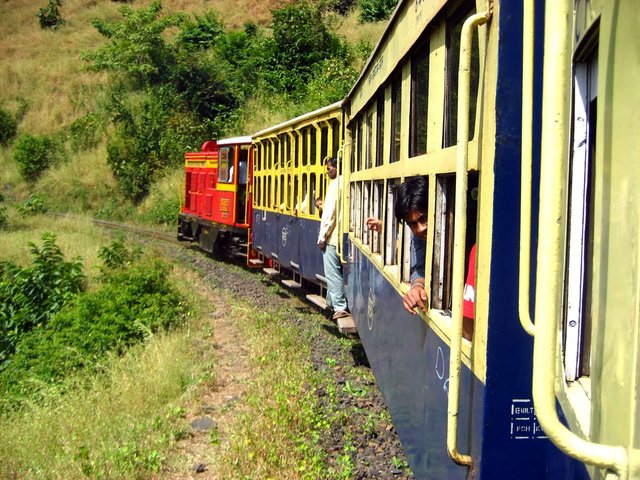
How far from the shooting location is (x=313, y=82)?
28.0 metres

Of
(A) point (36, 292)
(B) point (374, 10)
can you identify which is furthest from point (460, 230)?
(B) point (374, 10)

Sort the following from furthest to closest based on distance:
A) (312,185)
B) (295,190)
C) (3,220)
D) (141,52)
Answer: (141,52) < (3,220) < (295,190) < (312,185)

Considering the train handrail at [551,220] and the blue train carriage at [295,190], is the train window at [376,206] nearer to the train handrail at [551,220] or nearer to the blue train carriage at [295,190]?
the blue train carriage at [295,190]

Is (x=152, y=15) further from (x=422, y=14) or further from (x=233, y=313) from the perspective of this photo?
(x=422, y=14)

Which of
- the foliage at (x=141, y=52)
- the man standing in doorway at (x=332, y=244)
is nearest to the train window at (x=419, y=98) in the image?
the man standing in doorway at (x=332, y=244)

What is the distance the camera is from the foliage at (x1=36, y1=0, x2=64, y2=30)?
5359 cm

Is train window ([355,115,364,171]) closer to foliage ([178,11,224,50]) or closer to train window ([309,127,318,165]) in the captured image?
train window ([309,127,318,165])

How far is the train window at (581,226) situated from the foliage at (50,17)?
185 feet

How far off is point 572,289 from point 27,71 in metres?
47.1

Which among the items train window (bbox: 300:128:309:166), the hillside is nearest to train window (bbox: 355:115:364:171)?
train window (bbox: 300:128:309:166)

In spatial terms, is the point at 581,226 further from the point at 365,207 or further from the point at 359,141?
the point at 359,141

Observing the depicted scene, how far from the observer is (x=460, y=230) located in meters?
2.48

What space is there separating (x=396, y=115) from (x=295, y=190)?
22.6 feet

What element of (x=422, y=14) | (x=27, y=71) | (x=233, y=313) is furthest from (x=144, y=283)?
(x=27, y=71)
